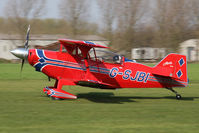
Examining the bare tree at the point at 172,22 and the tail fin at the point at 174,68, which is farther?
the bare tree at the point at 172,22

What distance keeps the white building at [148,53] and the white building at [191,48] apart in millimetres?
3049

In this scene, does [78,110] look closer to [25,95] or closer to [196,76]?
[25,95]

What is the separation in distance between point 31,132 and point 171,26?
4110 centimetres

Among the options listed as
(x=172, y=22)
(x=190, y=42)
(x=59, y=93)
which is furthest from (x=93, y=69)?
(x=190, y=42)

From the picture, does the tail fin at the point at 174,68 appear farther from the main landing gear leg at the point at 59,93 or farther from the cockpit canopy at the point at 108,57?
the main landing gear leg at the point at 59,93

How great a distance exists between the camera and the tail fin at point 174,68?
1198 centimetres

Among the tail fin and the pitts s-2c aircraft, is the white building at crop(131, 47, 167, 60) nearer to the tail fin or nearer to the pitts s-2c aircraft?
the tail fin

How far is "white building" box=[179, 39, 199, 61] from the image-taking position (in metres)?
45.0

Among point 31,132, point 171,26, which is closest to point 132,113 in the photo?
point 31,132

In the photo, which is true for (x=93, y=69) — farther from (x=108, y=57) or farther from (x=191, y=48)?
(x=191, y=48)

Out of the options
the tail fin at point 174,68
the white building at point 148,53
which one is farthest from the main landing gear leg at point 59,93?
the white building at point 148,53

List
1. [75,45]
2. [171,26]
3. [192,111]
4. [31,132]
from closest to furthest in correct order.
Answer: [31,132]
[192,111]
[75,45]
[171,26]

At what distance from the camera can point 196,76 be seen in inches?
890

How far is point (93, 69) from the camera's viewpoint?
454 inches
